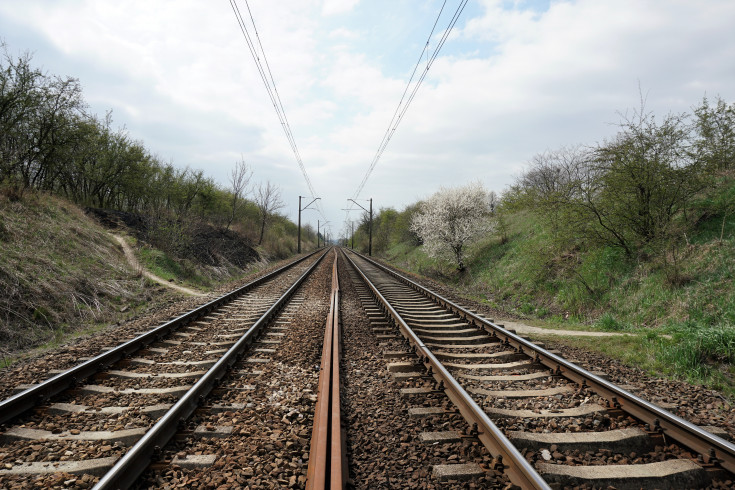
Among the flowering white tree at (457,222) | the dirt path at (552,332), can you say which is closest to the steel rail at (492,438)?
the dirt path at (552,332)

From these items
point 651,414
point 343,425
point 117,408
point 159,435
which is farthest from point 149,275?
point 651,414

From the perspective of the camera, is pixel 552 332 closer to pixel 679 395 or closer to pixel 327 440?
pixel 679 395

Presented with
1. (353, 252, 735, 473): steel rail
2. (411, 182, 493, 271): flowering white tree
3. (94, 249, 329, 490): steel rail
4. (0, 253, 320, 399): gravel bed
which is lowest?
(0, 253, 320, 399): gravel bed

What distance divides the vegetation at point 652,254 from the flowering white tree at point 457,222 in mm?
7588

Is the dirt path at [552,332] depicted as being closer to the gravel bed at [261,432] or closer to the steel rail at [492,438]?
the steel rail at [492,438]

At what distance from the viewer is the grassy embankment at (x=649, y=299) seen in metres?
5.56

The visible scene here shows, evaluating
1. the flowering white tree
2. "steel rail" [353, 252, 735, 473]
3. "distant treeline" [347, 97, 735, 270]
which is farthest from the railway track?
the flowering white tree

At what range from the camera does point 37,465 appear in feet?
9.53

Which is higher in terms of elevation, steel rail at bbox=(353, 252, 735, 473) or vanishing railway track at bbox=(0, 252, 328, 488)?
steel rail at bbox=(353, 252, 735, 473)

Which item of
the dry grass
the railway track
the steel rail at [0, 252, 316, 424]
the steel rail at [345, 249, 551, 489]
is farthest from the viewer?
the dry grass

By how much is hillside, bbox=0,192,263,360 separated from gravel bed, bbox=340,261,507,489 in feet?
20.2

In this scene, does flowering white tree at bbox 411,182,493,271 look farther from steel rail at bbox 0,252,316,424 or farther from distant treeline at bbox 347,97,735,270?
steel rail at bbox 0,252,316,424

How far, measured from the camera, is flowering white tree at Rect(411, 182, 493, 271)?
21.6 meters

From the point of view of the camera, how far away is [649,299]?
8.83 meters
